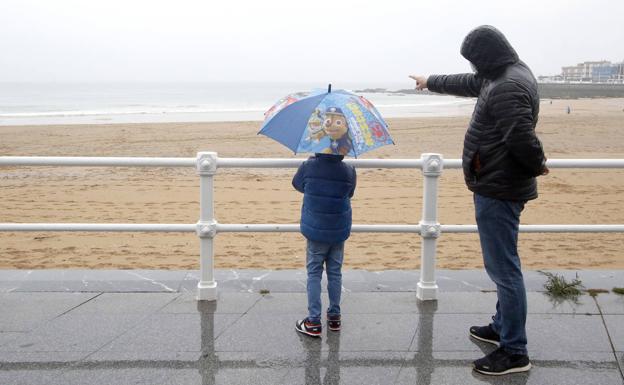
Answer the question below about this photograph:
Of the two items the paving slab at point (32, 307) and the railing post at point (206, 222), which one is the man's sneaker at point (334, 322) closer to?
the railing post at point (206, 222)

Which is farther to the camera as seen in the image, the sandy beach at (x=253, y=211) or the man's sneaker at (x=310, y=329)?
the sandy beach at (x=253, y=211)

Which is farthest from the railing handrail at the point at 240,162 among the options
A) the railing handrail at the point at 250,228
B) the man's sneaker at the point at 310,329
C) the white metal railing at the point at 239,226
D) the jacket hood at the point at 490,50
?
the jacket hood at the point at 490,50

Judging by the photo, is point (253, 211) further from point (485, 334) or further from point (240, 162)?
point (485, 334)

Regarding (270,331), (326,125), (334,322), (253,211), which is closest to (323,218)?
(326,125)

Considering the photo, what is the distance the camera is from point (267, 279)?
5316mm

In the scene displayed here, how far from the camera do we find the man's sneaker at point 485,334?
161 inches

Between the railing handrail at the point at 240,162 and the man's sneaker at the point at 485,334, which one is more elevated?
the railing handrail at the point at 240,162

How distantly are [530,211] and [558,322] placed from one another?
6.97 meters

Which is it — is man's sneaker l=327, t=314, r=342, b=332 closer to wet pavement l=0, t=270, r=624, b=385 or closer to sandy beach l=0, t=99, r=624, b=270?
wet pavement l=0, t=270, r=624, b=385

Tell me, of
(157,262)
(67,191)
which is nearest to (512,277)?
(157,262)

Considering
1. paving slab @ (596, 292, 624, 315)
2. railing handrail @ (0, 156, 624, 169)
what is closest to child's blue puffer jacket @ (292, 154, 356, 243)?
railing handrail @ (0, 156, 624, 169)

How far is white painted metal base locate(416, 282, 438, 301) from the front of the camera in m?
4.84

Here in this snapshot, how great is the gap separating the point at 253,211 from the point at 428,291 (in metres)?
6.48

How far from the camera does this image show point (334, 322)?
14.0 ft
